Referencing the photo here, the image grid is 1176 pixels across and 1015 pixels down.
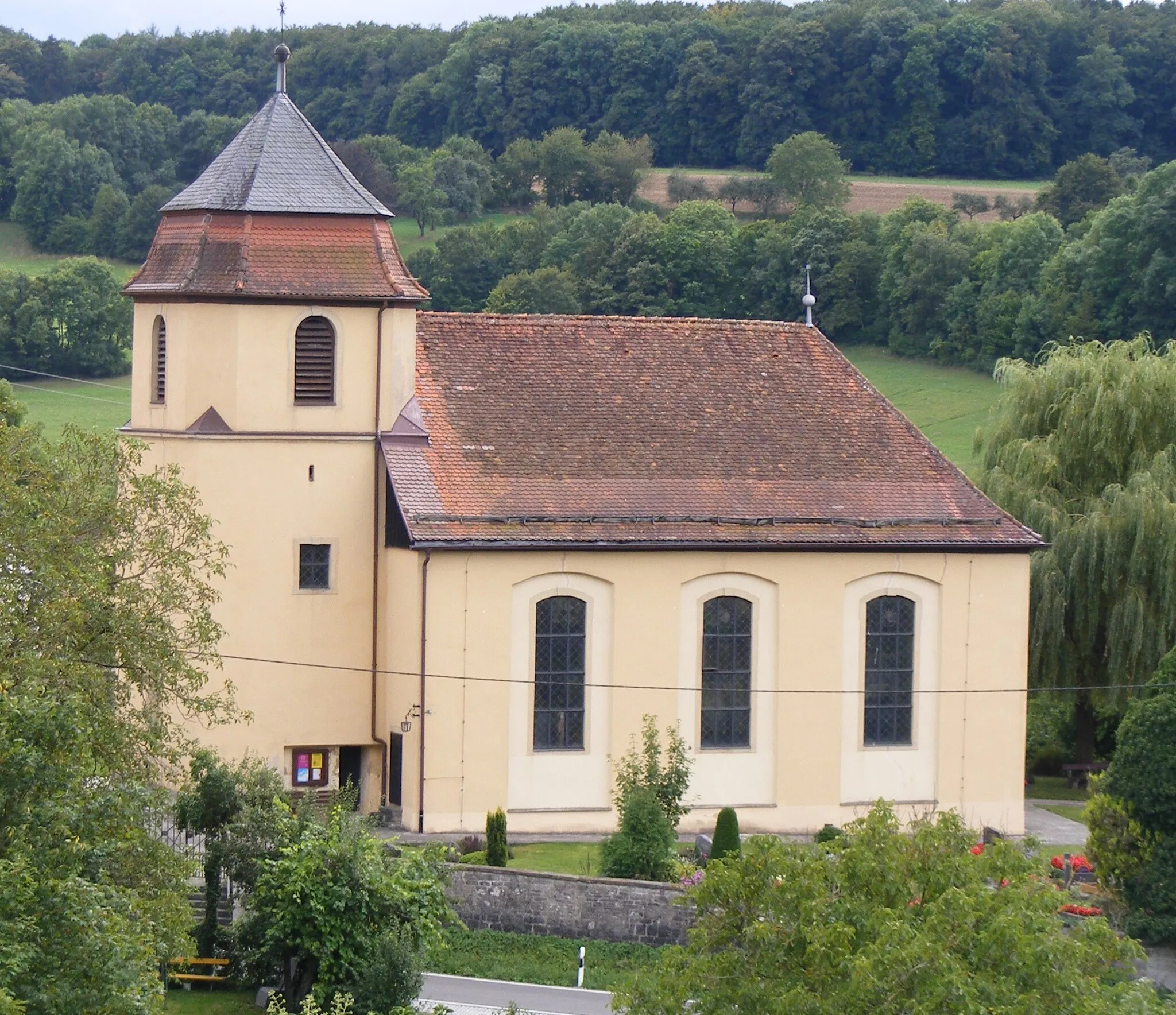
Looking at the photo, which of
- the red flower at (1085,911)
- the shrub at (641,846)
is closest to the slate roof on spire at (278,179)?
the shrub at (641,846)

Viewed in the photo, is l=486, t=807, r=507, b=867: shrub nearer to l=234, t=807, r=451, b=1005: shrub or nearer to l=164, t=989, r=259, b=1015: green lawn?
l=234, t=807, r=451, b=1005: shrub

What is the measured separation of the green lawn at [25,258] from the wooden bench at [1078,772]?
63.9m

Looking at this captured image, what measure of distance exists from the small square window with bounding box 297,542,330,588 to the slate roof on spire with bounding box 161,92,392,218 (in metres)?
5.94

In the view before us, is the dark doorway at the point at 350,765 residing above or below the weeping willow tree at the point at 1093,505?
below

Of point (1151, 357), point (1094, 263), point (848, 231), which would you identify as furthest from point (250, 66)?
point (1151, 357)

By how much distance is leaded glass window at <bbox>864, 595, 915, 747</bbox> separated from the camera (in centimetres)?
3988

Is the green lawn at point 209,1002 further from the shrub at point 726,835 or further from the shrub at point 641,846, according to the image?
Result: the shrub at point 726,835

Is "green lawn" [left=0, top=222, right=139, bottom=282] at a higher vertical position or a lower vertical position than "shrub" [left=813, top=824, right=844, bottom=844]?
higher

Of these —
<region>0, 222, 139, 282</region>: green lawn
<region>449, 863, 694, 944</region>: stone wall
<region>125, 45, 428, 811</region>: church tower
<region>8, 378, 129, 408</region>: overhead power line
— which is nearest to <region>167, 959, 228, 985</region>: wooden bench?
<region>449, 863, 694, 944</region>: stone wall

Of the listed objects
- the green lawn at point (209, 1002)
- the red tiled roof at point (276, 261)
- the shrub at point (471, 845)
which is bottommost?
the green lawn at point (209, 1002)

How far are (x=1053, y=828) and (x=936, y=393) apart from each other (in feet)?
158

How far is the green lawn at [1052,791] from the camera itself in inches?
1769

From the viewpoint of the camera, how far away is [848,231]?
103438 millimetres

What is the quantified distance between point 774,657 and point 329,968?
12.9 meters
